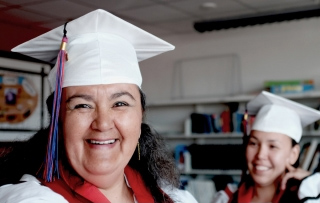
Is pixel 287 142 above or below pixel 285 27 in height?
below

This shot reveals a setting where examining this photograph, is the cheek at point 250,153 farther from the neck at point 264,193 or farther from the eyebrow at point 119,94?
the eyebrow at point 119,94

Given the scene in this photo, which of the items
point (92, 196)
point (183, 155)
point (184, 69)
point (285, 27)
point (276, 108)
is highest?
point (285, 27)

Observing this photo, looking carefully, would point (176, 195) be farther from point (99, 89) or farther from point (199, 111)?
point (199, 111)

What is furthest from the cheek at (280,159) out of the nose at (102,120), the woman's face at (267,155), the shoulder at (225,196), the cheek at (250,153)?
the nose at (102,120)

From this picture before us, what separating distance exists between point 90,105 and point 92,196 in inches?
10.6

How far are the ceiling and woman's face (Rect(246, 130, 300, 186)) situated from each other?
2280 millimetres

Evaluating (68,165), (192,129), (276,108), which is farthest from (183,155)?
(68,165)

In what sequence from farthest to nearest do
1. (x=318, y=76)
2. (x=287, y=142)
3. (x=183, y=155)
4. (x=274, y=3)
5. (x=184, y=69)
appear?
1. (x=184, y=69)
2. (x=183, y=155)
3. (x=318, y=76)
4. (x=274, y=3)
5. (x=287, y=142)

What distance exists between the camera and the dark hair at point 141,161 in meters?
1.49

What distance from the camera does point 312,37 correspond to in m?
5.86

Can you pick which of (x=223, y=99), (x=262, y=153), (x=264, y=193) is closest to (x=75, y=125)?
(x=262, y=153)

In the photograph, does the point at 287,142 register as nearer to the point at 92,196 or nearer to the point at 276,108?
the point at 276,108

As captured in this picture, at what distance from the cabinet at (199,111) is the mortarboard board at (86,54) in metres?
4.05

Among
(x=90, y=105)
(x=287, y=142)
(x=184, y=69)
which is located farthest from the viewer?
(x=184, y=69)
